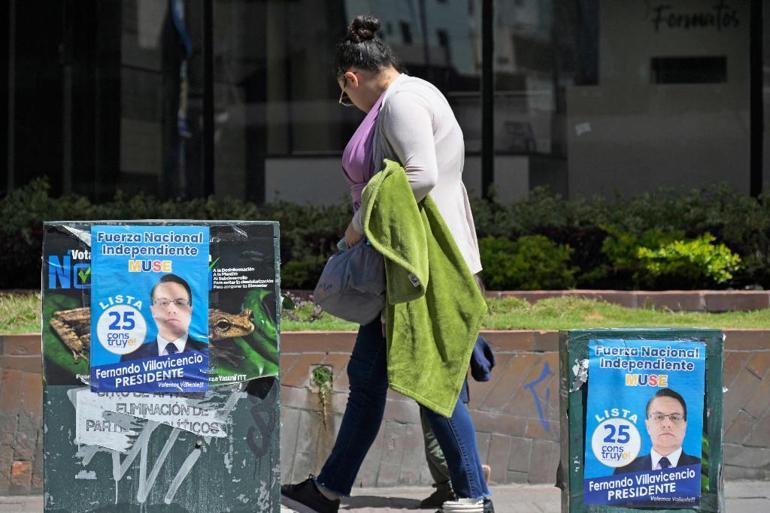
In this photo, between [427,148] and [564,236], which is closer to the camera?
[427,148]

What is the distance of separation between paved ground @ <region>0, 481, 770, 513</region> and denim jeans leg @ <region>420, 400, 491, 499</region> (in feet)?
2.79

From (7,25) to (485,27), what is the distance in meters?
4.29

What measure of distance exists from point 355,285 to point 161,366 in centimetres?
81

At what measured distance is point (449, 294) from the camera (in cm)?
482

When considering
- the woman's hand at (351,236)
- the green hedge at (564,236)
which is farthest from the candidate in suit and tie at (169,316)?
the green hedge at (564,236)

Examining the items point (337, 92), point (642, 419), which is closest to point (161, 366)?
point (642, 419)

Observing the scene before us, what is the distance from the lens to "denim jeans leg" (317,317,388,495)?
4.94 metres

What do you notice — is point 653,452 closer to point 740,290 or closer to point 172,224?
point 172,224

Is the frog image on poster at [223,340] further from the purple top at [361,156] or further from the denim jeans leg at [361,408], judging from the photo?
the purple top at [361,156]

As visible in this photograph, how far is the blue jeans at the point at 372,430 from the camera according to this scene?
16.0 feet

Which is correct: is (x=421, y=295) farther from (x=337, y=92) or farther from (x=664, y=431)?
(x=337, y=92)

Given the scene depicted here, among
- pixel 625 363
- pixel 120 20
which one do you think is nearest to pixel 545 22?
pixel 120 20

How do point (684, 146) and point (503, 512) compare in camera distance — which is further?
point (684, 146)

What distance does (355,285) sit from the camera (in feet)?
15.7
